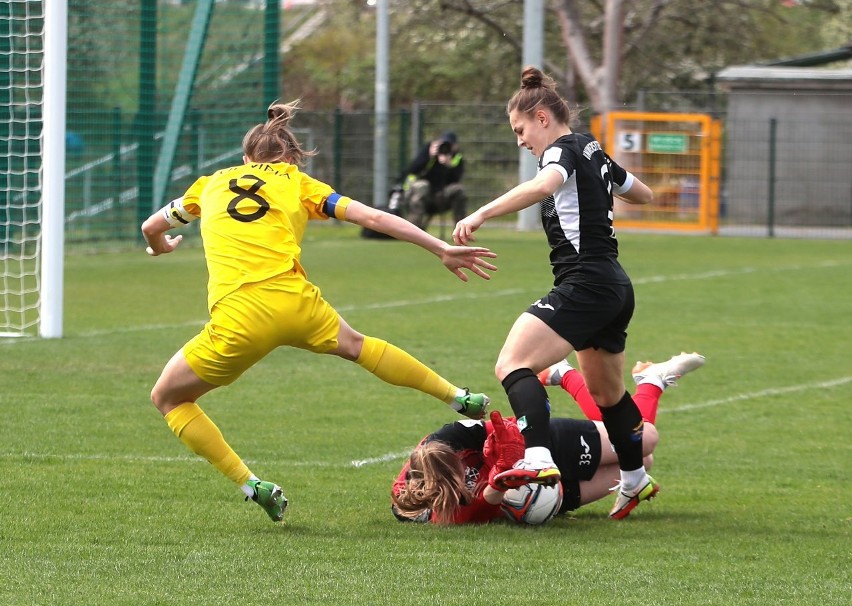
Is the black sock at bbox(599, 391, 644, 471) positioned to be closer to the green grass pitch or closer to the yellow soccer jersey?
the green grass pitch

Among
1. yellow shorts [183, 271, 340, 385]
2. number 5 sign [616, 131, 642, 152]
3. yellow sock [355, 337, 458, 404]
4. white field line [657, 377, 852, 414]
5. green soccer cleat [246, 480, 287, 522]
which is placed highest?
number 5 sign [616, 131, 642, 152]

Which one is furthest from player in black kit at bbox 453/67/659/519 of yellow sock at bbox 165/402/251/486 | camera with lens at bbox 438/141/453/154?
camera with lens at bbox 438/141/453/154

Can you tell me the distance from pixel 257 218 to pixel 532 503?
1674 millimetres

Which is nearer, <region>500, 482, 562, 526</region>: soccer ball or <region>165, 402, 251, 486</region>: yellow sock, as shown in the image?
<region>165, 402, 251, 486</region>: yellow sock

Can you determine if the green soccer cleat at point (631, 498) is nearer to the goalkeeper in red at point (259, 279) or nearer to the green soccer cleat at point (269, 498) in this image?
the goalkeeper in red at point (259, 279)

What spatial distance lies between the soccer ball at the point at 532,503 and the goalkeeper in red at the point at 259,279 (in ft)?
2.82

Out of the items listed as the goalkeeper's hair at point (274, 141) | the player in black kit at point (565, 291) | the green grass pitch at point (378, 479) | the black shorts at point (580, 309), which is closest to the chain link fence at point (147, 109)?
the green grass pitch at point (378, 479)

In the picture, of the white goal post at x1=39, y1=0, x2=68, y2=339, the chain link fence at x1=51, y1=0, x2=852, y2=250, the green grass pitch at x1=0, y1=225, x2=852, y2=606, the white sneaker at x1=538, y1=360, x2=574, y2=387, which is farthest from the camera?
the chain link fence at x1=51, y1=0, x2=852, y2=250

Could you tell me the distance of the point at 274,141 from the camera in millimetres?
6039

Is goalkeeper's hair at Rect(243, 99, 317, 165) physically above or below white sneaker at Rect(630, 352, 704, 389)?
above

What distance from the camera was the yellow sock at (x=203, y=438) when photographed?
19.3 feet

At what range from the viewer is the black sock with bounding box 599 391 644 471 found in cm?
631

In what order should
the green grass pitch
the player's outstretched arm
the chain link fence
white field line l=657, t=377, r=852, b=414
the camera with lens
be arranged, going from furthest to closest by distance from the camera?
the camera with lens
the chain link fence
white field line l=657, t=377, r=852, b=414
the player's outstretched arm
the green grass pitch

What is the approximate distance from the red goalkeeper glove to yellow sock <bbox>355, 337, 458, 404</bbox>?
0.32 meters
